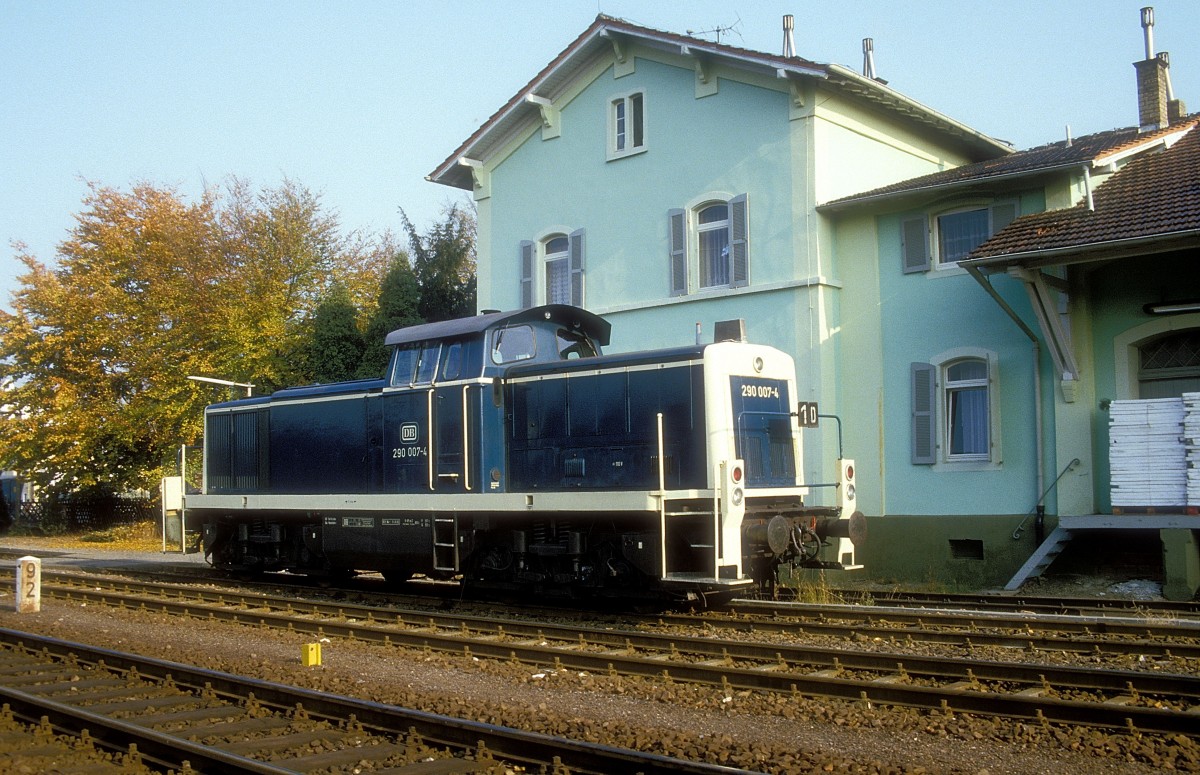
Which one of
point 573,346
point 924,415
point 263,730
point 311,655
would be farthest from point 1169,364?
point 263,730

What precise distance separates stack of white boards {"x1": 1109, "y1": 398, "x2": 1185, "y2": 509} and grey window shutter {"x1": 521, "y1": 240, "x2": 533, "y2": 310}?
1052cm

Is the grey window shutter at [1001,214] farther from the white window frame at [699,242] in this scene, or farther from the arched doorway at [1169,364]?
the white window frame at [699,242]

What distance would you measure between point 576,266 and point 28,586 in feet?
33.9

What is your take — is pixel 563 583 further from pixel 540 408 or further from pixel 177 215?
pixel 177 215

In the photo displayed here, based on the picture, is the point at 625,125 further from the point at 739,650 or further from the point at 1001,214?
the point at 739,650

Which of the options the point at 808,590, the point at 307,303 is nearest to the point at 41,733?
the point at 808,590

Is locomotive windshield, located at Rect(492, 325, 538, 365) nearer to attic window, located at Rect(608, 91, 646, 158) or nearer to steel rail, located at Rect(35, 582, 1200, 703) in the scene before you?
steel rail, located at Rect(35, 582, 1200, 703)

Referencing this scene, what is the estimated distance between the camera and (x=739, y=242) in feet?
57.5

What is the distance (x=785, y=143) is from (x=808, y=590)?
734 cm

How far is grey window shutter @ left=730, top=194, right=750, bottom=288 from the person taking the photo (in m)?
17.4

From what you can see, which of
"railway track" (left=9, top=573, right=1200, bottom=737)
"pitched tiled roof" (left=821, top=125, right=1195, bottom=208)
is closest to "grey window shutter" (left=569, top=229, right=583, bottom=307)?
"pitched tiled roof" (left=821, top=125, right=1195, bottom=208)

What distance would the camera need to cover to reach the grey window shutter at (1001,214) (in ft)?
51.8

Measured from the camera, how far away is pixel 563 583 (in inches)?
468

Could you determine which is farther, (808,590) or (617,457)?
(808,590)
